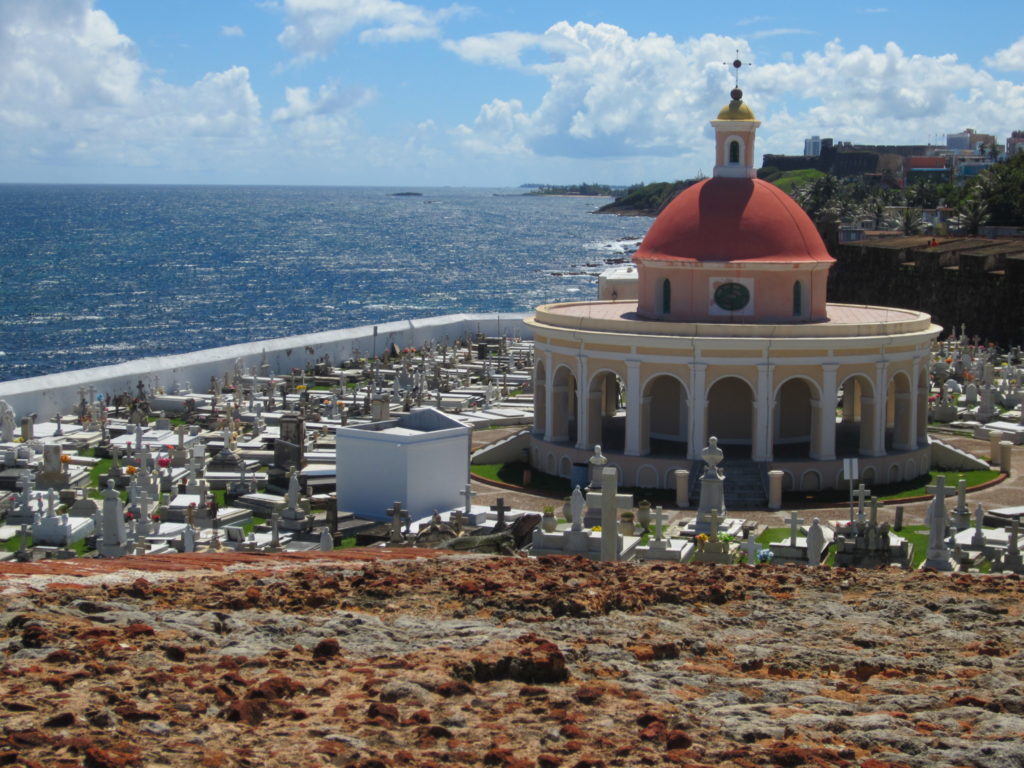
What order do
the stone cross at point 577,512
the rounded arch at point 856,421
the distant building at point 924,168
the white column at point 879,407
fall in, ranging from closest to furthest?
1. the stone cross at point 577,512
2. the white column at point 879,407
3. the rounded arch at point 856,421
4. the distant building at point 924,168

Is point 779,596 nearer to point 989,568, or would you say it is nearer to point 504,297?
point 989,568

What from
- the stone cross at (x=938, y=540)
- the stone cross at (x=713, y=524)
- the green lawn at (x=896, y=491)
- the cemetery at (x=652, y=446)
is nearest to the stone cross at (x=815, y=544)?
the cemetery at (x=652, y=446)

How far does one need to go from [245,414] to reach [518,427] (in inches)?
296

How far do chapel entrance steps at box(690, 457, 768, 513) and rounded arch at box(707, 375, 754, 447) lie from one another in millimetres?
1682

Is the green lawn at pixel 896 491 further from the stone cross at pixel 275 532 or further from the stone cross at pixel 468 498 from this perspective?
the stone cross at pixel 275 532

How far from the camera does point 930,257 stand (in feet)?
203

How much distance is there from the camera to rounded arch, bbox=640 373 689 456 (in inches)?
1198

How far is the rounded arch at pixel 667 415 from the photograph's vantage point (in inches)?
1198

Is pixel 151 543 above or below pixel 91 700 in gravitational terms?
below

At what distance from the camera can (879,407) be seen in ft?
96.4

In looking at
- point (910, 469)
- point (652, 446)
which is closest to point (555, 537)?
point (652, 446)

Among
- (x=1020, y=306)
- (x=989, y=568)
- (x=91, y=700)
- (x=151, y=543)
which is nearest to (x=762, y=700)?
(x=91, y=700)

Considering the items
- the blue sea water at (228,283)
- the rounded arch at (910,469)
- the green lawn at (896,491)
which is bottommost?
the blue sea water at (228,283)

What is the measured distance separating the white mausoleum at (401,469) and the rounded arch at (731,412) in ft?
21.9
